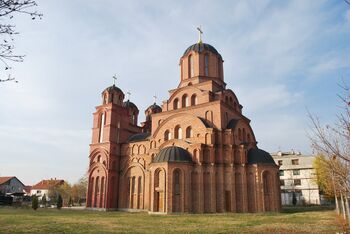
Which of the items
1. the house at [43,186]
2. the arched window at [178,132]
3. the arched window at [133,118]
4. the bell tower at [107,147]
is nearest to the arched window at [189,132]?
the arched window at [178,132]

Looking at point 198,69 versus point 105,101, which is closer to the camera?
point 198,69

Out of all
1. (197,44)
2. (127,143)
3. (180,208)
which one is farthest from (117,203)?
(197,44)

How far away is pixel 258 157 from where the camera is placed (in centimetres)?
3012

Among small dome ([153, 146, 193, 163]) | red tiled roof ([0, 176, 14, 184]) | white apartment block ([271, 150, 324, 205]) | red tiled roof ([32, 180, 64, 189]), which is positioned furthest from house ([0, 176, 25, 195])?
white apartment block ([271, 150, 324, 205])

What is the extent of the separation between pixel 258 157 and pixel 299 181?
2982 cm

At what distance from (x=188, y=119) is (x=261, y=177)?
9.39 meters

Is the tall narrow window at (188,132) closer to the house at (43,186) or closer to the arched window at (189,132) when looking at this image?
the arched window at (189,132)

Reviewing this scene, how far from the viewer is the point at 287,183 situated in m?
56.3

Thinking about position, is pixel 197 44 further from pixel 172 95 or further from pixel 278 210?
pixel 278 210

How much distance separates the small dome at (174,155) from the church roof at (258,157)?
6202mm

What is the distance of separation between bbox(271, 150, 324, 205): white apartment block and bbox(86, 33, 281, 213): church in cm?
2405

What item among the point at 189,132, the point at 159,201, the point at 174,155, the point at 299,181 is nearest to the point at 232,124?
the point at 189,132

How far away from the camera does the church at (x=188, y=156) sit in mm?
28641

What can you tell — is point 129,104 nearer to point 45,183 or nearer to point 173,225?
point 173,225
